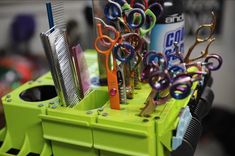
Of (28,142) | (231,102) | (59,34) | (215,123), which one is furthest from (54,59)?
(231,102)

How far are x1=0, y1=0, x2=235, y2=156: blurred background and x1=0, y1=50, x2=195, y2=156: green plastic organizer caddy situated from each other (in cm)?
64

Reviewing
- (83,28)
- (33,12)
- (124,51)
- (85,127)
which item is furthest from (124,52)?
(33,12)

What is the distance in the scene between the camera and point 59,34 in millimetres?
454

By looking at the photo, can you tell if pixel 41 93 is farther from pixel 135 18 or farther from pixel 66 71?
pixel 135 18

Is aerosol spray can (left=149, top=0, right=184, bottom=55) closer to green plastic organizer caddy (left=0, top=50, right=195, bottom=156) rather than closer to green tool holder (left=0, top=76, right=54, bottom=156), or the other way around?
green plastic organizer caddy (left=0, top=50, right=195, bottom=156)

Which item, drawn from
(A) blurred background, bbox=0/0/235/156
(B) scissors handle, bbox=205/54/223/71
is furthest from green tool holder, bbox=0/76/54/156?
(A) blurred background, bbox=0/0/235/156

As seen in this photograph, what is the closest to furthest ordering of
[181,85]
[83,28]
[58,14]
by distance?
[181,85] < [58,14] < [83,28]

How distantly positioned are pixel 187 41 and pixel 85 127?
37.4 inches

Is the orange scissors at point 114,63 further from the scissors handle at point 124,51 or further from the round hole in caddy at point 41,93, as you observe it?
the round hole in caddy at point 41,93

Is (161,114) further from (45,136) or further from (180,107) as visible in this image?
(45,136)

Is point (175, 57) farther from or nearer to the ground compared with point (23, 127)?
farther from the ground

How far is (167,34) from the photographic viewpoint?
53 cm

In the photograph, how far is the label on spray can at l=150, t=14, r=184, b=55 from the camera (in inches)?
20.6

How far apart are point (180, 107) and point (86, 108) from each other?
0.14m
